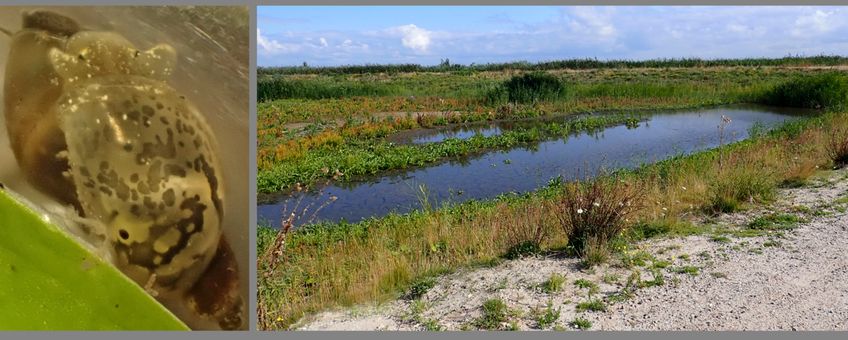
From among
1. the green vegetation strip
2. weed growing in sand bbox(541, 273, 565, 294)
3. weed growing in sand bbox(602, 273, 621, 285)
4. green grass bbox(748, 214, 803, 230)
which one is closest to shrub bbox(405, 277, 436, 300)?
weed growing in sand bbox(541, 273, 565, 294)

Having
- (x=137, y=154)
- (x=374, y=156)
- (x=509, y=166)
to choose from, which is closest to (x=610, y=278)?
(x=137, y=154)

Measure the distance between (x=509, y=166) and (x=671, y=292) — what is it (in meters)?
8.89

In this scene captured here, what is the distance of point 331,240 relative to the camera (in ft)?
22.6

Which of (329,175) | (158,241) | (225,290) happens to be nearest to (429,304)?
(225,290)

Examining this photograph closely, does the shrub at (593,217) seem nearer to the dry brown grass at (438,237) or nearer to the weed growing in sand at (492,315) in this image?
the dry brown grass at (438,237)

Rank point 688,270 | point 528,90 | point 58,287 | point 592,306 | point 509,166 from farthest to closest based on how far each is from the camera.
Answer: point 528,90 < point 509,166 < point 688,270 < point 592,306 < point 58,287

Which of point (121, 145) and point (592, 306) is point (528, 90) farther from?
point (121, 145)

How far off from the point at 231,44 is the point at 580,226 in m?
3.33

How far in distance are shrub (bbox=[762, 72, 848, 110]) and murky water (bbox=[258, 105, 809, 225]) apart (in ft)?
5.51

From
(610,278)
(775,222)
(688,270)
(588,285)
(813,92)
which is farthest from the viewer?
(813,92)

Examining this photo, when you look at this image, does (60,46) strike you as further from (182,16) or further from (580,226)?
(580,226)

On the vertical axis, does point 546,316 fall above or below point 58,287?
below

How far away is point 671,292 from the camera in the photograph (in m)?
4.22

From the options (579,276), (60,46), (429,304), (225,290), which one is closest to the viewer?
(60,46)
